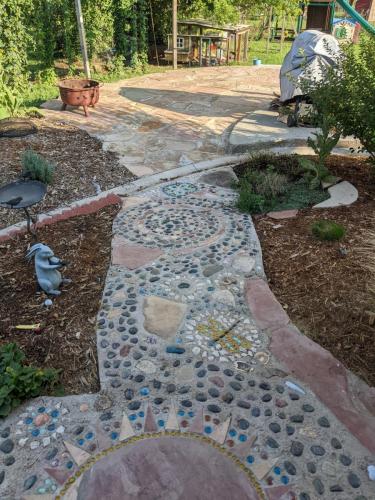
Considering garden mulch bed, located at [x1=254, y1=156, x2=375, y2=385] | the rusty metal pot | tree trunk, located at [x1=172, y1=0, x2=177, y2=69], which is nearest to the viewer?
garden mulch bed, located at [x1=254, y1=156, x2=375, y2=385]

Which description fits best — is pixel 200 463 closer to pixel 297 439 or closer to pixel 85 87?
pixel 297 439

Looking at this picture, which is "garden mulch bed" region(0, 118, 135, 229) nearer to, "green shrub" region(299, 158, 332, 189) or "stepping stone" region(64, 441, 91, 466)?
"green shrub" region(299, 158, 332, 189)

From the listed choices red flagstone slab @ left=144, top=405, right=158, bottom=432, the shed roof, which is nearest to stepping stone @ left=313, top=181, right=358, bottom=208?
red flagstone slab @ left=144, top=405, right=158, bottom=432

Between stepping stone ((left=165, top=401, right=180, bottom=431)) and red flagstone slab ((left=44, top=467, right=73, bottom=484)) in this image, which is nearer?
red flagstone slab ((left=44, top=467, right=73, bottom=484))

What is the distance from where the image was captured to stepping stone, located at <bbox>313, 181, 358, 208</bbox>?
4.76m

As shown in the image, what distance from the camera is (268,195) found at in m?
4.95

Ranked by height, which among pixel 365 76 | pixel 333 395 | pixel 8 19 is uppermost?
pixel 8 19

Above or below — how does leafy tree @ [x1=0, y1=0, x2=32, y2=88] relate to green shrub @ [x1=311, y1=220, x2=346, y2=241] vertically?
above

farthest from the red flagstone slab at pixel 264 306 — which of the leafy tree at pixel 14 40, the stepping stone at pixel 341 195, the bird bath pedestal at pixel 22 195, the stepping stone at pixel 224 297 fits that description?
the leafy tree at pixel 14 40

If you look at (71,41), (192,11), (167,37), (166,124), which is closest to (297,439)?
(166,124)

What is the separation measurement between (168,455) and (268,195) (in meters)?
3.41

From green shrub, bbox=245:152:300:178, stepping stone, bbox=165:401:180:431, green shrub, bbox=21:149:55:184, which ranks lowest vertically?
stepping stone, bbox=165:401:180:431

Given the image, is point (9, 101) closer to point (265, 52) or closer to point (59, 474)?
point (59, 474)

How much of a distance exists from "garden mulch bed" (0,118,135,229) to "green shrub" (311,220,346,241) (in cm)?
264
